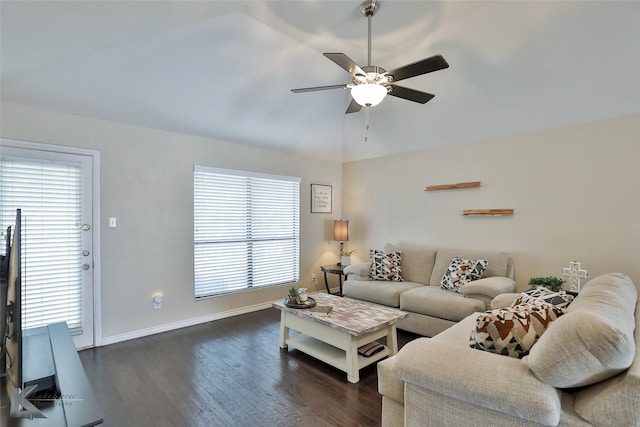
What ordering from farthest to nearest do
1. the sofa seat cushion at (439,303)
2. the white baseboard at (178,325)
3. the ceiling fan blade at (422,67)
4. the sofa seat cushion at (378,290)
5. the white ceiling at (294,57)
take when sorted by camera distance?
the sofa seat cushion at (378,290) < the white baseboard at (178,325) < the sofa seat cushion at (439,303) < the white ceiling at (294,57) < the ceiling fan blade at (422,67)

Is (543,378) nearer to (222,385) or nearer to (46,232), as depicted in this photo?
(222,385)

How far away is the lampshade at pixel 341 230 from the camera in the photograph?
17.7 feet

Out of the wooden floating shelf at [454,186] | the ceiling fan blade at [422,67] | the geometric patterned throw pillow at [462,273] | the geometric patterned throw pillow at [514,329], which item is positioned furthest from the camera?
the wooden floating shelf at [454,186]

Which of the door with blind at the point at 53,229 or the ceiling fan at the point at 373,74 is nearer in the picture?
the ceiling fan at the point at 373,74

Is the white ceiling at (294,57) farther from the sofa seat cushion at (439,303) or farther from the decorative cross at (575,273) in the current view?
→ the sofa seat cushion at (439,303)

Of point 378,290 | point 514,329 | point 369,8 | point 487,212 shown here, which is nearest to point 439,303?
point 378,290

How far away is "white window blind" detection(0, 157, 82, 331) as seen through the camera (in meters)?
2.91

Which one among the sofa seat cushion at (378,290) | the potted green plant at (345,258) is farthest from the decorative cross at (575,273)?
the potted green plant at (345,258)

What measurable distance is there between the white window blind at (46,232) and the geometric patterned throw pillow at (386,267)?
11.3 ft

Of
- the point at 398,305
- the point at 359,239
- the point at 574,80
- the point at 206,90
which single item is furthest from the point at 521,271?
the point at 206,90

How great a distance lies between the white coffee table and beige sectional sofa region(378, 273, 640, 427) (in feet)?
3.10

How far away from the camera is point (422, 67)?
2111mm

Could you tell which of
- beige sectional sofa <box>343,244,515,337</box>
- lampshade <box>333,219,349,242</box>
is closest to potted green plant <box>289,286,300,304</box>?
beige sectional sofa <box>343,244,515,337</box>

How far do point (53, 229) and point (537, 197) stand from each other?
204 inches
